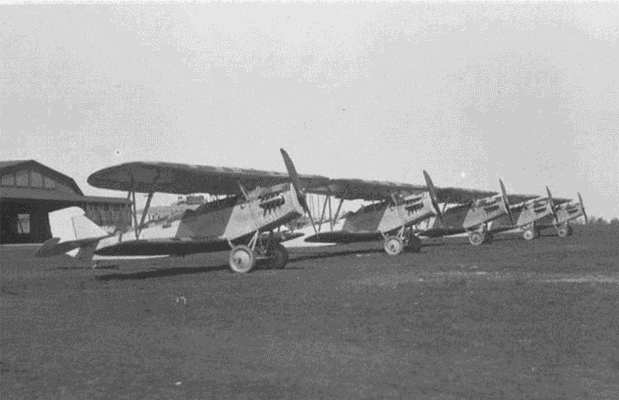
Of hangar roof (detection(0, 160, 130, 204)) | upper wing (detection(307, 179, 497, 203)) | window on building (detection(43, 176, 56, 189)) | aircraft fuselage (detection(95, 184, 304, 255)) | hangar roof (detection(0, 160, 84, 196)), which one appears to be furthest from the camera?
window on building (detection(43, 176, 56, 189))

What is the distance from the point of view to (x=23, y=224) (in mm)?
49469

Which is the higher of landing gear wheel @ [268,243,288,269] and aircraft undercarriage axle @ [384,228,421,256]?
landing gear wheel @ [268,243,288,269]

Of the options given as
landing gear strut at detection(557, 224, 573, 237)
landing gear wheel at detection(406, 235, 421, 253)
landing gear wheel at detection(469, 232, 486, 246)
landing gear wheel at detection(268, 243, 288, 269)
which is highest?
landing gear wheel at detection(268, 243, 288, 269)

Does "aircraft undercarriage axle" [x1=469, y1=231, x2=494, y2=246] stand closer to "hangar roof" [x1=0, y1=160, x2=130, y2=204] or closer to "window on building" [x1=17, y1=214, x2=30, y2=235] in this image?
"hangar roof" [x1=0, y1=160, x2=130, y2=204]

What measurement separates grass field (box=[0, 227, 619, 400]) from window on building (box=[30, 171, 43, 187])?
38850mm

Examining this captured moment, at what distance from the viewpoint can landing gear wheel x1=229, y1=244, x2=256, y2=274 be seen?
15375 mm

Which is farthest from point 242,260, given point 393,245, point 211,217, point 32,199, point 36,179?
point 36,179

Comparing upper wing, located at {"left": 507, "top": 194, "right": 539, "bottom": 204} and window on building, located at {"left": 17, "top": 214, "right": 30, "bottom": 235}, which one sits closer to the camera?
upper wing, located at {"left": 507, "top": 194, "right": 539, "bottom": 204}


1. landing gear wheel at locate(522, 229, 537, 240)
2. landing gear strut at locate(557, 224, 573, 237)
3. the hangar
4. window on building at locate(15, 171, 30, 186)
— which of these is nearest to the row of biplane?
landing gear wheel at locate(522, 229, 537, 240)

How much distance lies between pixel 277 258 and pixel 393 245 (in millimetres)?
7368

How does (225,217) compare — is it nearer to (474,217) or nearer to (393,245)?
(393,245)

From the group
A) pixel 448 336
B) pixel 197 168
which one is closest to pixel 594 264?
pixel 197 168

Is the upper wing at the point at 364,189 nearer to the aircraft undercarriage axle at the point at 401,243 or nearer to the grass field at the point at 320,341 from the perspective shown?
the aircraft undercarriage axle at the point at 401,243

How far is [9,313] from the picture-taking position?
348 inches
